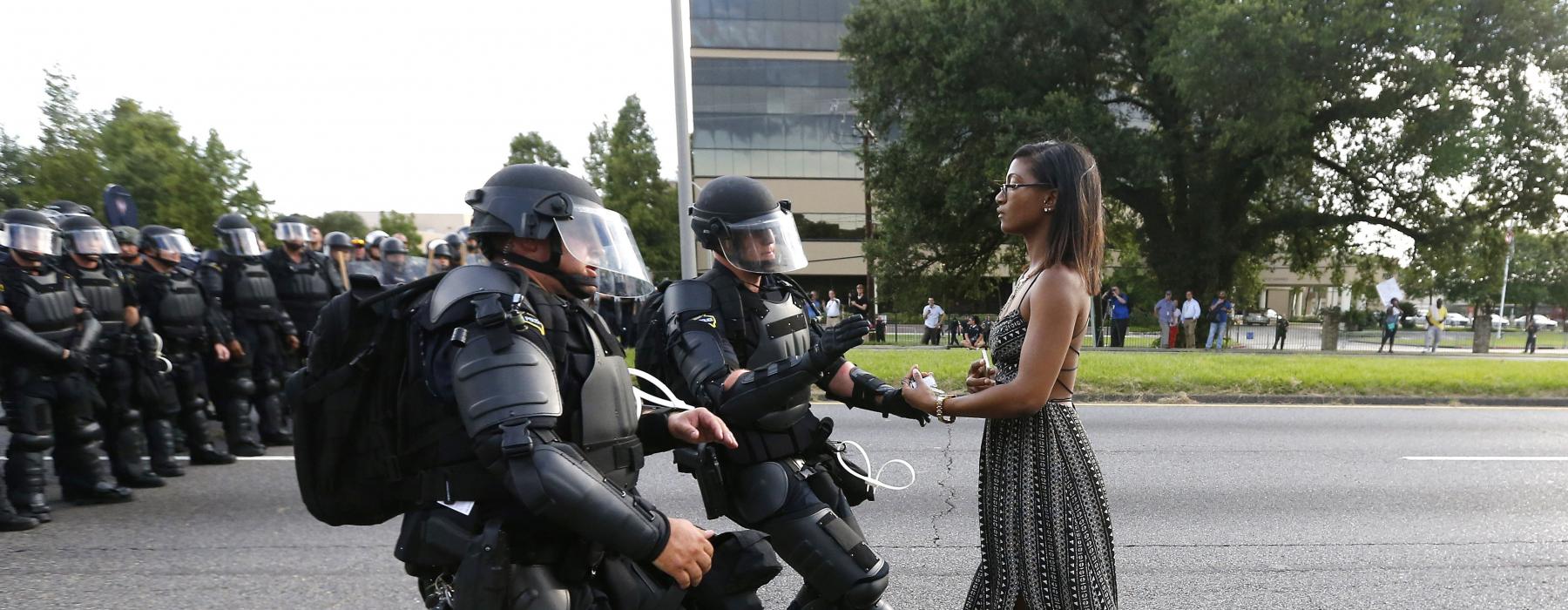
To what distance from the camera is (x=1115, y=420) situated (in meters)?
7.87

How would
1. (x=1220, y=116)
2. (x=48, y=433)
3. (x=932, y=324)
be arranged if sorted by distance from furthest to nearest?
1. (x=932, y=324)
2. (x=1220, y=116)
3. (x=48, y=433)

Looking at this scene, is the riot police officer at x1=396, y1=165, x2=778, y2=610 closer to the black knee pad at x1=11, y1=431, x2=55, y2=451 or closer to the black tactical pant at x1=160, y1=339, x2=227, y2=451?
the black knee pad at x1=11, y1=431, x2=55, y2=451

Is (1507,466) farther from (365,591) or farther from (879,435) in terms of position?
(365,591)

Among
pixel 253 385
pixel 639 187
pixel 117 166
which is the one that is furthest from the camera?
pixel 639 187

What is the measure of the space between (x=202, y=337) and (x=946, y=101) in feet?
58.2

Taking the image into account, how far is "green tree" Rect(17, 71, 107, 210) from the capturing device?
22328 mm

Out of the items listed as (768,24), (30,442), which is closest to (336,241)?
(30,442)

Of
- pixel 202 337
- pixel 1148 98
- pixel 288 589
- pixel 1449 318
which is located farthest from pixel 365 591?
pixel 1449 318

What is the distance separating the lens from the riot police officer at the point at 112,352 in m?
5.32

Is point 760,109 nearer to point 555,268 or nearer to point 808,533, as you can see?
point 808,533

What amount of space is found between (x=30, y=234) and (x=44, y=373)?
846mm

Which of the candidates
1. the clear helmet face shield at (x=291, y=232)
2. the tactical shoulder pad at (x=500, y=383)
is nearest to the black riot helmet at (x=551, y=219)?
the tactical shoulder pad at (x=500, y=383)

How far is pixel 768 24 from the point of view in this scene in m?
37.5

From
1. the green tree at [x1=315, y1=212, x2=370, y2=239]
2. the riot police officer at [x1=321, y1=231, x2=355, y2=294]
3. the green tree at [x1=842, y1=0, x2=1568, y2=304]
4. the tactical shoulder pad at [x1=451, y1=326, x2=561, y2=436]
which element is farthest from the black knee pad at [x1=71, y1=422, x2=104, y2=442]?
the green tree at [x1=315, y1=212, x2=370, y2=239]
